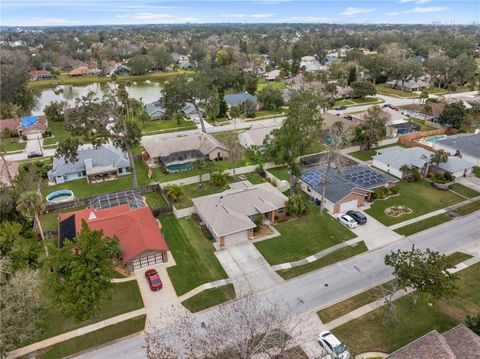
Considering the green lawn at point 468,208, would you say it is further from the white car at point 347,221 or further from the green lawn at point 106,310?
the green lawn at point 106,310

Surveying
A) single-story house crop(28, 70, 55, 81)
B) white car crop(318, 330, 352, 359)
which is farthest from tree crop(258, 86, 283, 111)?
single-story house crop(28, 70, 55, 81)

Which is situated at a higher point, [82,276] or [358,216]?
[82,276]

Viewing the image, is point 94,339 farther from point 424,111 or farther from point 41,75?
point 41,75

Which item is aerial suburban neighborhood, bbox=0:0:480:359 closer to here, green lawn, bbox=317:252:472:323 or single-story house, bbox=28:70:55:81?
green lawn, bbox=317:252:472:323

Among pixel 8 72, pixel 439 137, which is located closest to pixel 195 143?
pixel 439 137

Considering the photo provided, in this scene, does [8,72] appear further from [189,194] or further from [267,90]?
[189,194]

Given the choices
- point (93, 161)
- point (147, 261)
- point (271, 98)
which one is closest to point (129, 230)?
point (147, 261)
